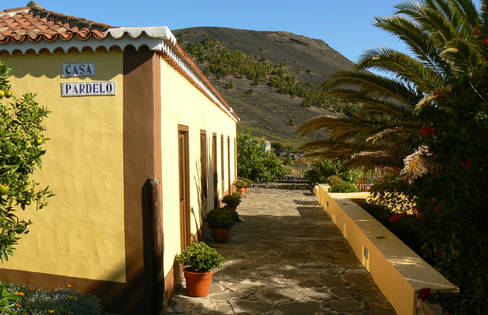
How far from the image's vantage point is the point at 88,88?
5.12 m

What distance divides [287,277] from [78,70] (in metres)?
4.56

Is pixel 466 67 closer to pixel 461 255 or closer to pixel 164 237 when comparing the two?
pixel 461 255

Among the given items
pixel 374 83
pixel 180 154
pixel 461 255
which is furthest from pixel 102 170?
pixel 374 83

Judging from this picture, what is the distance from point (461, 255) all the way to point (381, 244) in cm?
319

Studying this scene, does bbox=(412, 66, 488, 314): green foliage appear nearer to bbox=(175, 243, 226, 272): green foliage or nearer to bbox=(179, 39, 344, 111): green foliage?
bbox=(175, 243, 226, 272): green foliage

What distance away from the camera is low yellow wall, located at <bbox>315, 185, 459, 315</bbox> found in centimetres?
448

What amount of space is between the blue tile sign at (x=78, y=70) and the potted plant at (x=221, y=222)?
4.48 meters

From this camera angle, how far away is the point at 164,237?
17.6 feet

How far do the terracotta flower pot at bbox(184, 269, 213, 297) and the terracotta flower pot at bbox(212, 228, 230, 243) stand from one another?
9.50 feet

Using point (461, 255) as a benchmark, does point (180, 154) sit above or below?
above

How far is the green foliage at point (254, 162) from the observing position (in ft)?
69.1

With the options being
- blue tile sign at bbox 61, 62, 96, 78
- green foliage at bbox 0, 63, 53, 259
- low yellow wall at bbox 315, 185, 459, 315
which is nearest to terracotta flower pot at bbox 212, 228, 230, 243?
low yellow wall at bbox 315, 185, 459, 315

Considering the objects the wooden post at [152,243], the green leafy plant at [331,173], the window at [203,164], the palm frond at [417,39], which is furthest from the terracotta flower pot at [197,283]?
the green leafy plant at [331,173]

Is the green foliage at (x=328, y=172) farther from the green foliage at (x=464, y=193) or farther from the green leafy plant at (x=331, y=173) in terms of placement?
the green foliage at (x=464, y=193)
